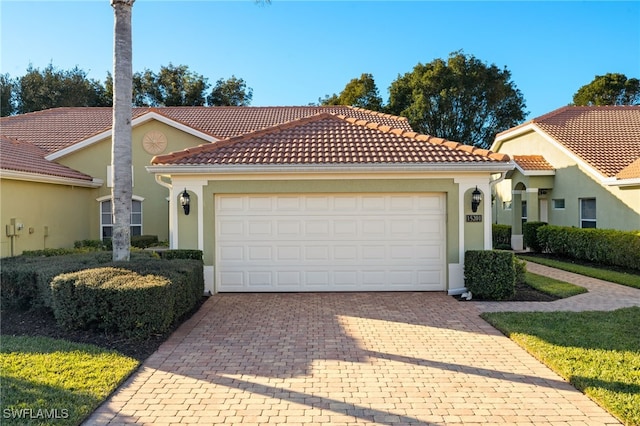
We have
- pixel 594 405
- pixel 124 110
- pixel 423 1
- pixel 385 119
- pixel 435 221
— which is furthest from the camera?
pixel 385 119

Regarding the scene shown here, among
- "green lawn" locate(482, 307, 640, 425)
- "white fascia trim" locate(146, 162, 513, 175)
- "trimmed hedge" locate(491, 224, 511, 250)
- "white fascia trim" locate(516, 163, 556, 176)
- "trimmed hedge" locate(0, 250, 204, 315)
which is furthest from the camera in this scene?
"trimmed hedge" locate(491, 224, 511, 250)

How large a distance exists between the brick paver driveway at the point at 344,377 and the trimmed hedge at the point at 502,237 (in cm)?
1360

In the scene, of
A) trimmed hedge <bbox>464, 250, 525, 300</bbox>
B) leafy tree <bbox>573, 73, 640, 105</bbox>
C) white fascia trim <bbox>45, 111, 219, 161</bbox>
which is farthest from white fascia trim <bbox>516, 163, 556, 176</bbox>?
leafy tree <bbox>573, 73, 640, 105</bbox>

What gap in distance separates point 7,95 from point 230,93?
54.9ft

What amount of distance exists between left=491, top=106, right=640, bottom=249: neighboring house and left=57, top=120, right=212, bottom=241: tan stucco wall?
14417 mm

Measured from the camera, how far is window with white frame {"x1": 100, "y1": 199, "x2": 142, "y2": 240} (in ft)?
53.9

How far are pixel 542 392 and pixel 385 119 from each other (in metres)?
16.7

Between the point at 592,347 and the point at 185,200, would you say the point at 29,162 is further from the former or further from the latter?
the point at 592,347

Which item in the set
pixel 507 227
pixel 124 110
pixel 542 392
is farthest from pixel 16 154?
pixel 507 227

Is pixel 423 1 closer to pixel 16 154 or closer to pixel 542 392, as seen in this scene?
pixel 542 392

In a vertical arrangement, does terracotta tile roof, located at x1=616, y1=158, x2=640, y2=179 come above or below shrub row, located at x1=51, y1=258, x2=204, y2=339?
above

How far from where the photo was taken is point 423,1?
40.7ft

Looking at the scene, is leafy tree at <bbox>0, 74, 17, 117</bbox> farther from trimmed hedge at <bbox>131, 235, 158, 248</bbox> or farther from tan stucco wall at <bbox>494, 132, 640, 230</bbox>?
tan stucco wall at <bbox>494, 132, 640, 230</bbox>

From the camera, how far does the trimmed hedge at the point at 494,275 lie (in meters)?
9.66
